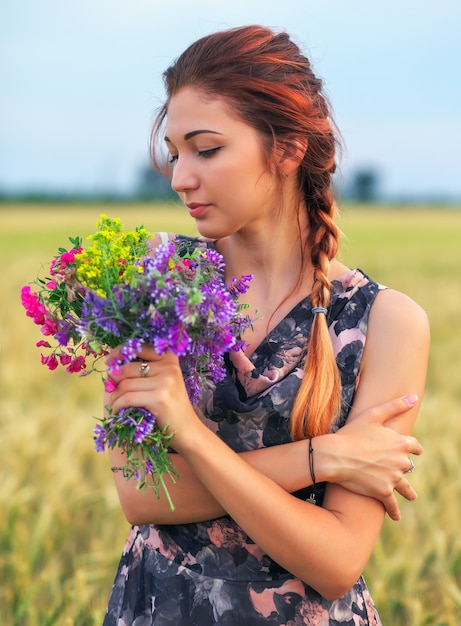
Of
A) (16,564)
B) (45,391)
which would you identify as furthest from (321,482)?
(45,391)

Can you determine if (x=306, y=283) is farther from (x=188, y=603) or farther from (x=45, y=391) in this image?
(x=45, y=391)

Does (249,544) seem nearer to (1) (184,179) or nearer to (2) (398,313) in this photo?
(2) (398,313)

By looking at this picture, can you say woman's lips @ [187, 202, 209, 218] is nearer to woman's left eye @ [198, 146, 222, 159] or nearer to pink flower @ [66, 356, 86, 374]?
woman's left eye @ [198, 146, 222, 159]

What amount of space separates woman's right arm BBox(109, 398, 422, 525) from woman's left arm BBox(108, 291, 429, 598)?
0.04 meters

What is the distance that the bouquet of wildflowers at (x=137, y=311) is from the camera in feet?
4.77

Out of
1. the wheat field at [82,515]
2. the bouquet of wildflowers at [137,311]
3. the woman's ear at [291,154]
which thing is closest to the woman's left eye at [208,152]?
the woman's ear at [291,154]

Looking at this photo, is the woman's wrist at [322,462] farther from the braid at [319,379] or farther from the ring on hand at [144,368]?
the ring on hand at [144,368]

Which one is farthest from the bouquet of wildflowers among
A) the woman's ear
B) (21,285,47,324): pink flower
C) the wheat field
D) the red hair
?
the woman's ear

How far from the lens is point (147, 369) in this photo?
1.56m

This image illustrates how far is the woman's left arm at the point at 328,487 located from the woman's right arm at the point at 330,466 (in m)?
0.04

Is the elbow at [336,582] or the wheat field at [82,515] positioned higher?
the elbow at [336,582]

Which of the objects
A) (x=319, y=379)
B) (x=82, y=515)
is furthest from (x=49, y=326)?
(x=82, y=515)

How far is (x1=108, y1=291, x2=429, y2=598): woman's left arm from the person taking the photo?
158 cm

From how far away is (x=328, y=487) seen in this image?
185 centimetres
